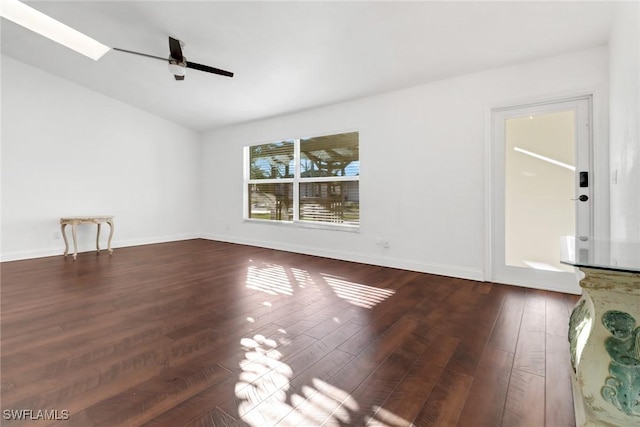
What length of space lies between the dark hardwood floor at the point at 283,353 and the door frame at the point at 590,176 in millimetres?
365

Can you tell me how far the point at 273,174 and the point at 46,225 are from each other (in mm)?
3817

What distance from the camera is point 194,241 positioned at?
639 cm

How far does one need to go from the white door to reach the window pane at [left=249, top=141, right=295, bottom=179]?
3337 mm

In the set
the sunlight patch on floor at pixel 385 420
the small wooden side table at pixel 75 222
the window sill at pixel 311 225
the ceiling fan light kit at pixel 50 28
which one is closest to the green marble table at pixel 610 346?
the sunlight patch on floor at pixel 385 420

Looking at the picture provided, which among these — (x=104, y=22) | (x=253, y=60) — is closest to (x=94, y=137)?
(x=104, y=22)

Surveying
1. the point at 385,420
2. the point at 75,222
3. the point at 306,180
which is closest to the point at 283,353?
the point at 385,420

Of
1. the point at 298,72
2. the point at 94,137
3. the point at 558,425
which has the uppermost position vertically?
the point at 298,72

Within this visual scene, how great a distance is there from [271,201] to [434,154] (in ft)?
10.6

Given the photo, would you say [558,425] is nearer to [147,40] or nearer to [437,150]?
[437,150]

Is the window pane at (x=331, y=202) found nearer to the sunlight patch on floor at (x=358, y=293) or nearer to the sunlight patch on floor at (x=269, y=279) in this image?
the sunlight patch on floor at (x=269, y=279)

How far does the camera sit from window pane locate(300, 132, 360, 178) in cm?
446

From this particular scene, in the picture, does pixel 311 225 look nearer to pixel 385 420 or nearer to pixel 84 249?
pixel 385 420

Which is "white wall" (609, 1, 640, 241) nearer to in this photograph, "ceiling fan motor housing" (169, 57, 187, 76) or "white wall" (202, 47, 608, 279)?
"white wall" (202, 47, 608, 279)

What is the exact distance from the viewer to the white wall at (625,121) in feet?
5.74
